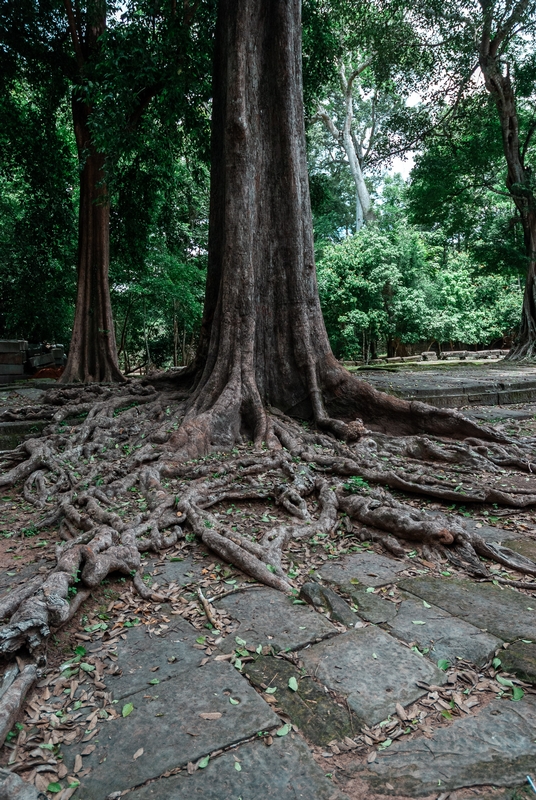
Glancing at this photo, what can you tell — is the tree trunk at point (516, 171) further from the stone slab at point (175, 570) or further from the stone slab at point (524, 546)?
the stone slab at point (175, 570)

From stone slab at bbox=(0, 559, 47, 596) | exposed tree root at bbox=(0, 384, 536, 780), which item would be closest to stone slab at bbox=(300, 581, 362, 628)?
exposed tree root at bbox=(0, 384, 536, 780)

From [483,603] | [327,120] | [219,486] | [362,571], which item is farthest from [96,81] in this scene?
[327,120]

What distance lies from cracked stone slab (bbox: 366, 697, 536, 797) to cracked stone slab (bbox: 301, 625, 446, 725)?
159mm

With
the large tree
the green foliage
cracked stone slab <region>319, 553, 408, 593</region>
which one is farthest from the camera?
the green foliage

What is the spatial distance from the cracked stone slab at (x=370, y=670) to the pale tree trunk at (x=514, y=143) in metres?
13.1

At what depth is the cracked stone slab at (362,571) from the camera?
8.41ft

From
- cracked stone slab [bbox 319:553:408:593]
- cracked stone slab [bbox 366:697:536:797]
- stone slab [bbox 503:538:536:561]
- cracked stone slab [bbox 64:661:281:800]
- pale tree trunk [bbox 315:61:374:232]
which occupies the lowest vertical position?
cracked stone slab [bbox 319:553:408:593]

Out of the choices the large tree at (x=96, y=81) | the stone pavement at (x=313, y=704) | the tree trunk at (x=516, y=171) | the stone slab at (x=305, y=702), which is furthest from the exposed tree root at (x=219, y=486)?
the tree trunk at (x=516, y=171)

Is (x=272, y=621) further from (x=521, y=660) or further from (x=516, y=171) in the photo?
(x=516, y=171)

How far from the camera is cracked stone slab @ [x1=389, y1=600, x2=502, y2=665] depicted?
192 cm

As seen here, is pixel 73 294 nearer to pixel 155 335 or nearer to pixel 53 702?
pixel 155 335

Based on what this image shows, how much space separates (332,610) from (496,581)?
2.96ft

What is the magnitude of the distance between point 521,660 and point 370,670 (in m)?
0.55

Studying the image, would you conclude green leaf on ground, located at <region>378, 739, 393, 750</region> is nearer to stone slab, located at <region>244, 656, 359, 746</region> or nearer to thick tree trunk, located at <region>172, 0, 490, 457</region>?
stone slab, located at <region>244, 656, 359, 746</region>
